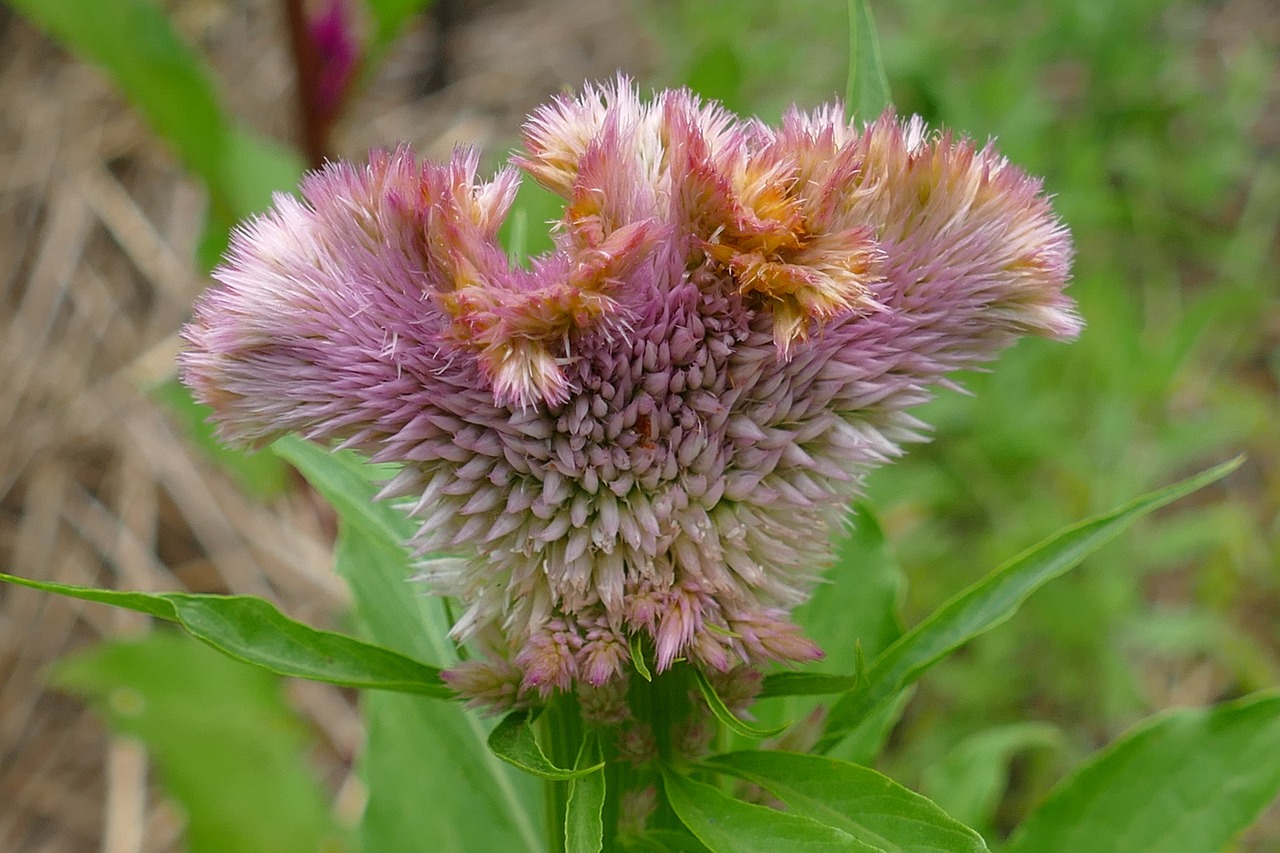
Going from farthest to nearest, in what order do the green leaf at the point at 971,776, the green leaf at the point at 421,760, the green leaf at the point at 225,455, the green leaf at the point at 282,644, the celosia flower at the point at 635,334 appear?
the green leaf at the point at 225,455 → the green leaf at the point at 971,776 → the green leaf at the point at 421,760 → the green leaf at the point at 282,644 → the celosia flower at the point at 635,334

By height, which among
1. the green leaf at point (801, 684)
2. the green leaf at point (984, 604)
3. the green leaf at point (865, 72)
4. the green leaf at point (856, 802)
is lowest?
the green leaf at point (856, 802)

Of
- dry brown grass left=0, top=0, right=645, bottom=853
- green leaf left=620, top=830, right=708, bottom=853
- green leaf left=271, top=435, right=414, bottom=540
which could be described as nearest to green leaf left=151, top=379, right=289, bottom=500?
dry brown grass left=0, top=0, right=645, bottom=853

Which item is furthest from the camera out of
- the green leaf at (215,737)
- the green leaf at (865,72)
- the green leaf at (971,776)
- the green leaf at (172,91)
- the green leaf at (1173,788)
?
the green leaf at (172,91)

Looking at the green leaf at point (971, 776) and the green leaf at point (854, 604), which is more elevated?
the green leaf at point (854, 604)

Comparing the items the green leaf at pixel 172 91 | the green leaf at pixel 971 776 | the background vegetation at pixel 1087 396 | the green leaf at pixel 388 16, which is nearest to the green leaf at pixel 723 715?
the green leaf at pixel 971 776

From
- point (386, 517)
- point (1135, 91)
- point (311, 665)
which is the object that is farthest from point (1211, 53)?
point (311, 665)

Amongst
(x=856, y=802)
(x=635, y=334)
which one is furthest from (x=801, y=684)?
(x=635, y=334)

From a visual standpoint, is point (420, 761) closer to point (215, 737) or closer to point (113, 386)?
point (215, 737)

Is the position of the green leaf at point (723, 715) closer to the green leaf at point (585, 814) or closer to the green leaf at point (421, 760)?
the green leaf at point (585, 814)

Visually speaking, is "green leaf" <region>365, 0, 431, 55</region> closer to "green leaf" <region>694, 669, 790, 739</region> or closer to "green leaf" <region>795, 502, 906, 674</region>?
"green leaf" <region>795, 502, 906, 674</region>
